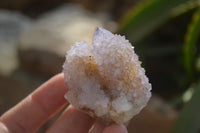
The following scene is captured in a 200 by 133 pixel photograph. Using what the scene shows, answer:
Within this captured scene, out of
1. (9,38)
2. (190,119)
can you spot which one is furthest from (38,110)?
(9,38)

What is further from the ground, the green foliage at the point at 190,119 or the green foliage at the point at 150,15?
the green foliage at the point at 150,15

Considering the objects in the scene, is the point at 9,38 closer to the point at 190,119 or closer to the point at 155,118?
the point at 155,118

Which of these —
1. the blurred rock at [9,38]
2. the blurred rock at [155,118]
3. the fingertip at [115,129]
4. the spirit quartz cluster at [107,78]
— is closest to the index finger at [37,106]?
the spirit quartz cluster at [107,78]

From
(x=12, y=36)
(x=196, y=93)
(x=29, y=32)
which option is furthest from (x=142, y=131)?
(x=12, y=36)

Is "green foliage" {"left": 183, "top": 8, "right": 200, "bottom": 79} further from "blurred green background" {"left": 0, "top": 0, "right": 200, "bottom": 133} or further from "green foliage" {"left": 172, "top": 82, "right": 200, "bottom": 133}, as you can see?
"green foliage" {"left": 172, "top": 82, "right": 200, "bottom": 133}

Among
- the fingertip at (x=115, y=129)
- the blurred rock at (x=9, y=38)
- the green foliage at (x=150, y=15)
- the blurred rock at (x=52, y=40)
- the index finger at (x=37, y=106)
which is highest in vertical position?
the blurred rock at (x=9, y=38)

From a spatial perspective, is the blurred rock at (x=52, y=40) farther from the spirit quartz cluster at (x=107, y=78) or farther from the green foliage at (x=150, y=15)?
the spirit quartz cluster at (x=107, y=78)

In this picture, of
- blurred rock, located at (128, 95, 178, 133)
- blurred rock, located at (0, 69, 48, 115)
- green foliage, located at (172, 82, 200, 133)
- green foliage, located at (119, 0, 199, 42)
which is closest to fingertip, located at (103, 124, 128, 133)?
green foliage, located at (172, 82, 200, 133)
